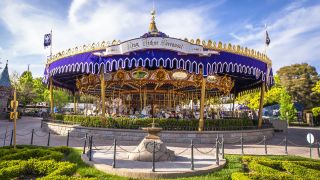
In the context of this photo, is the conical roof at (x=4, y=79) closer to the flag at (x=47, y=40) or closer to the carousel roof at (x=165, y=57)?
the flag at (x=47, y=40)

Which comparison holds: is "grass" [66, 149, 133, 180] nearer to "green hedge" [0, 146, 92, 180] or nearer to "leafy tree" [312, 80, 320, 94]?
"green hedge" [0, 146, 92, 180]

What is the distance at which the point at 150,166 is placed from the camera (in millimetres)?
10367

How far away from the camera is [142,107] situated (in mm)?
26188

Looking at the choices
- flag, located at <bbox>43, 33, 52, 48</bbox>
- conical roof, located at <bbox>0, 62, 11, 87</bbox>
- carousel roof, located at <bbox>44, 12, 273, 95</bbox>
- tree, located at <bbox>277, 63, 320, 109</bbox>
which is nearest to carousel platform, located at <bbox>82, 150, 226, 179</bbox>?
A: carousel roof, located at <bbox>44, 12, 273, 95</bbox>

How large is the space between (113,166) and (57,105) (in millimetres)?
56894

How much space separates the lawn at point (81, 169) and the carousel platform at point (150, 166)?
25cm

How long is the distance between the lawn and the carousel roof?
8.40 m

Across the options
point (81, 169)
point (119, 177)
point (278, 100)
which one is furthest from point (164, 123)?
point (278, 100)

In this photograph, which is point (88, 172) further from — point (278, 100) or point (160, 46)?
point (278, 100)

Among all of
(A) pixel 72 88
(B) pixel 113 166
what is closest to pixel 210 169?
(B) pixel 113 166

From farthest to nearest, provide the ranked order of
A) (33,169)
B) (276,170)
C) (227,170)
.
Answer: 1. (227,170)
2. (276,170)
3. (33,169)

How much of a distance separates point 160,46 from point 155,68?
5.24 metres

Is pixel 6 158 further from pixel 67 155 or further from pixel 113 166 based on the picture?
pixel 113 166

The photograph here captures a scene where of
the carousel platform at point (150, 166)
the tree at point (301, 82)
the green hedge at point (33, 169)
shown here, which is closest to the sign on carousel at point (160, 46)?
the carousel platform at point (150, 166)
